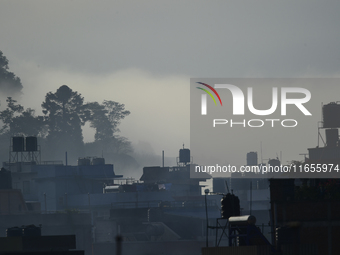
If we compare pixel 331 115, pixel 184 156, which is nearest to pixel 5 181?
pixel 331 115

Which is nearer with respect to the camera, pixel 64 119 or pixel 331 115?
pixel 331 115

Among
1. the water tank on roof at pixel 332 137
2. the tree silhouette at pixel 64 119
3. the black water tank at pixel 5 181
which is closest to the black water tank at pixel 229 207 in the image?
the water tank on roof at pixel 332 137

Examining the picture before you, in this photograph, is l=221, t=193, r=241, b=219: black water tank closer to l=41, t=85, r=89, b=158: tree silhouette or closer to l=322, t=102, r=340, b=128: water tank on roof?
l=322, t=102, r=340, b=128: water tank on roof

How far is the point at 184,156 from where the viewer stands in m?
125

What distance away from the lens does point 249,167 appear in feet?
386

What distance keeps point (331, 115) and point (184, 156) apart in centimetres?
5380

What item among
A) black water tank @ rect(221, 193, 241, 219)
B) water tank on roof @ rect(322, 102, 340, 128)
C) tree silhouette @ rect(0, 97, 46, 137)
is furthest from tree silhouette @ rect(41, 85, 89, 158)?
black water tank @ rect(221, 193, 241, 219)

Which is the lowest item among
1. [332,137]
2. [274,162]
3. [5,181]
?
[5,181]

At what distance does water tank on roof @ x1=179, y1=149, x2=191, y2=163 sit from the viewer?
12406 centimetres

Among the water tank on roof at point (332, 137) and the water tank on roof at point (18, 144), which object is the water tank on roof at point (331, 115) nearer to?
the water tank on roof at point (332, 137)

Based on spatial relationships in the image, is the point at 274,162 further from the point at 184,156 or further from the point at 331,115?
the point at 331,115

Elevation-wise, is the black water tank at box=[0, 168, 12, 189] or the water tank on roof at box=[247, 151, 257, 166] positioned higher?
the water tank on roof at box=[247, 151, 257, 166]

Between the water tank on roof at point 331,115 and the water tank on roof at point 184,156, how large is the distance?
169 ft

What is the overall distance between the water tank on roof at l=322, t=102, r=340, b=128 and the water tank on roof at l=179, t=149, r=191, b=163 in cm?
5152
